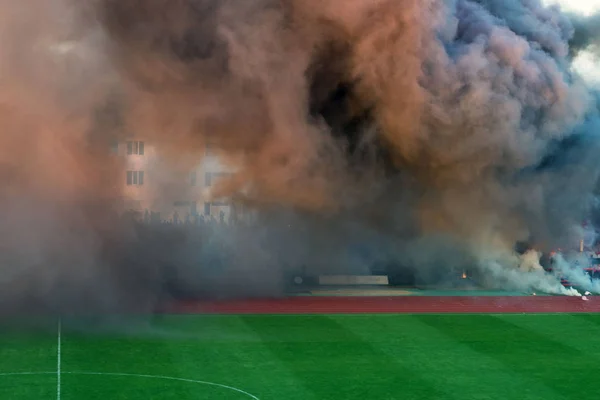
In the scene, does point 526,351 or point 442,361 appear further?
point 526,351

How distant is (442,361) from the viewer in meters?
22.6

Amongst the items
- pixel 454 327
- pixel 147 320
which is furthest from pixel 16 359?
pixel 454 327

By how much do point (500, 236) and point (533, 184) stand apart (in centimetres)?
428

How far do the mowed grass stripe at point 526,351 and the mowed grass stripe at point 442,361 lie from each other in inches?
11.2

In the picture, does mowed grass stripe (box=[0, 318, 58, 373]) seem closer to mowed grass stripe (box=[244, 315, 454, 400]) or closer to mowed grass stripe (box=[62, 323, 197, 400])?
mowed grass stripe (box=[62, 323, 197, 400])

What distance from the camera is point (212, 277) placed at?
33.2 m

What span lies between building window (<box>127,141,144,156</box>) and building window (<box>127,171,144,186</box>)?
1.81ft

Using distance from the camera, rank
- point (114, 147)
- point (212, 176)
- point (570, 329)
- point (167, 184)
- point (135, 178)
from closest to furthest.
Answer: point (114, 147)
point (570, 329)
point (135, 178)
point (212, 176)
point (167, 184)

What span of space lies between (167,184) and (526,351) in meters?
11.8

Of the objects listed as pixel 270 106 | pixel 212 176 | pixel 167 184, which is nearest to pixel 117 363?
pixel 270 106

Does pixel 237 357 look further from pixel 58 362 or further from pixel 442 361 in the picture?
pixel 442 361

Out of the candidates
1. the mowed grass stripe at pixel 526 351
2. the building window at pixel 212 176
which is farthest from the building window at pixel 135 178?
the mowed grass stripe at pixel 526 351

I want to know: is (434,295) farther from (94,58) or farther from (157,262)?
(94,58)

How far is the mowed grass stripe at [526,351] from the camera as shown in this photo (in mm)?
21266
